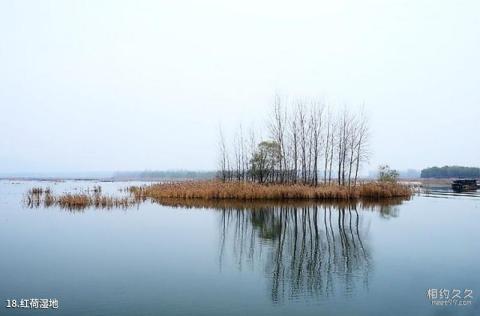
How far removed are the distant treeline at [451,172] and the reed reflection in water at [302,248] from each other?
280ft

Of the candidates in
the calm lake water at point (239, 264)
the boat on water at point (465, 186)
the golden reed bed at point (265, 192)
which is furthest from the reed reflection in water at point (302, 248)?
the boat on water at point (465, 186)

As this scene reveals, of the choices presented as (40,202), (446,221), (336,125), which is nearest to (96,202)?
(40,202)

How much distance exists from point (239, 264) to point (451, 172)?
99415mm

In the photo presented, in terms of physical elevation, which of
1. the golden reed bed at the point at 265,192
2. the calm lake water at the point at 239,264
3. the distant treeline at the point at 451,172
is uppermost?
the distant treeline at the point at 451,172

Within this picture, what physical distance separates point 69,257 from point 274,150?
25450mm

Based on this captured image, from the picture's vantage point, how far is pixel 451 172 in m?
94.6

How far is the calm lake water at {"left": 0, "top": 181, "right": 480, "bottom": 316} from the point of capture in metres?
6.05

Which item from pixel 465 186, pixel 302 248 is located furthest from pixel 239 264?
pixel 465 186

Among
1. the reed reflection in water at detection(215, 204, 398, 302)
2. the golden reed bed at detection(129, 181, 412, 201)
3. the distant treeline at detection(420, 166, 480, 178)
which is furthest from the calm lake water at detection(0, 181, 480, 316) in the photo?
the distant treeline at detection(420, 166, 480, 178)

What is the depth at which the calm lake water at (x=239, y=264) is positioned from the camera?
238 inches

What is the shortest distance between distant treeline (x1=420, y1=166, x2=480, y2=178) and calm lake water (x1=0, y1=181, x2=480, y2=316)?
8612 cm

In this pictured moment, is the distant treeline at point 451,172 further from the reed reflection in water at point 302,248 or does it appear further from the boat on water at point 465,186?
the reed reflection in water at point 302,248

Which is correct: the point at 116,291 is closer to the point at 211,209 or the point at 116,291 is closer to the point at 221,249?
the point at 221,249

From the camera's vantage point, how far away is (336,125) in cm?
3250
